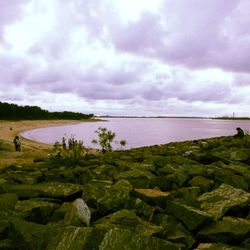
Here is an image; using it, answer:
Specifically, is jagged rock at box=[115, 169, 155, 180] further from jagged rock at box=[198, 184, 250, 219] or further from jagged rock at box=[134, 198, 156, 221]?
jagged rock at box=[134, 198, 156, 221]

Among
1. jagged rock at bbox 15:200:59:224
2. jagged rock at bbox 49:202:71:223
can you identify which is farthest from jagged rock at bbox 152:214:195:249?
jagged rock at bbox 15:200:59:224

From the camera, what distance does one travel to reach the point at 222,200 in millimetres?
3744

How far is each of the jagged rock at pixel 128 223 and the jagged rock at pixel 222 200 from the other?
2.25 feet

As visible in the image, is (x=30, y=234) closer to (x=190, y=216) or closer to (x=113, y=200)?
(x=113, y=200)

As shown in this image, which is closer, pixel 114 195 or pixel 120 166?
pixel 114 195

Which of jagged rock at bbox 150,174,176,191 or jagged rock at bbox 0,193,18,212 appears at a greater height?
jagged rock at bbox 150,174,176,191

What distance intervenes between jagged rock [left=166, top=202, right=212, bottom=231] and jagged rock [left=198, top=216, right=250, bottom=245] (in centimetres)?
7

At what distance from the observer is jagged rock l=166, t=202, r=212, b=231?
3.15 meters

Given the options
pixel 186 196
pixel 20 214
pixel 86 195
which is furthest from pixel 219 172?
pixel 20 214

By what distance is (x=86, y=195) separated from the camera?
3734 mm

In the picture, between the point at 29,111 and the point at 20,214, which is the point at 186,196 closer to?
the point at 20,214

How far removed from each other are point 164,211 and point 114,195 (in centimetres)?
51

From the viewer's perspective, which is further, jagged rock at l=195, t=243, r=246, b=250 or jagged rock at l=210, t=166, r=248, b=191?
jagged rock at l=210, t=166, r=248, b=191

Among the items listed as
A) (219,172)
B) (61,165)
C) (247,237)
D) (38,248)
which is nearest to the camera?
(38,248)
